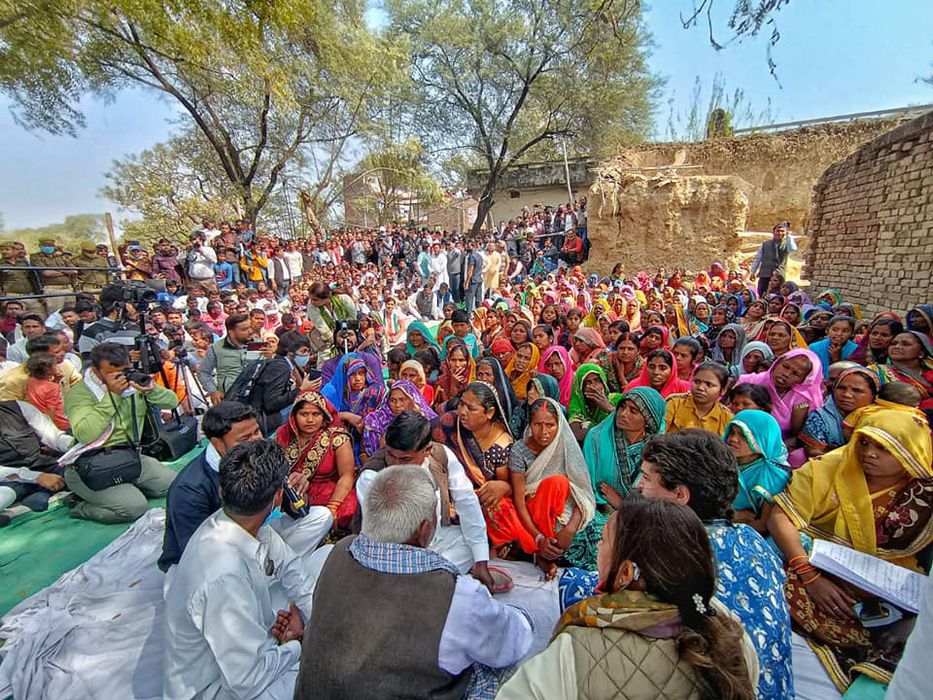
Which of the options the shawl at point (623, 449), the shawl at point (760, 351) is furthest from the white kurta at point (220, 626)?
the shawl at point (760, 351)

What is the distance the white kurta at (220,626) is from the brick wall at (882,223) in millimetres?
8669

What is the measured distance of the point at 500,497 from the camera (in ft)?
8.77

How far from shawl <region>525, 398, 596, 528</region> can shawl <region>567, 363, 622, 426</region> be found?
36.8 inches

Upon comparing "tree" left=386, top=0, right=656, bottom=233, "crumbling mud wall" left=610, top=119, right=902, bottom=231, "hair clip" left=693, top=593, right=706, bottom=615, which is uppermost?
"tree" left=386, top=0, right=656, bottom=233

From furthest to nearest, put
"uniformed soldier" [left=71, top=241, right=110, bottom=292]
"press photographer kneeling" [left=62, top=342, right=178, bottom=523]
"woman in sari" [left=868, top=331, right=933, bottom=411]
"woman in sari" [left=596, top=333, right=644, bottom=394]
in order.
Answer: "uniformed soldier" [left=71, top=241, right=110, bottom=292], "woman in sari" [left=596, top=333, right=644, bottom=394], "woman in sari" [left=868, top=331, right=933, bottom=411], "press photographer kneeling" [left=62, top=342, right=178, bottom=523]

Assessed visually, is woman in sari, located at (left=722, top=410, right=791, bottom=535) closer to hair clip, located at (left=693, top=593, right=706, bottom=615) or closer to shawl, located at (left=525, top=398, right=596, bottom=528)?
shawl, located at (left=525, top=398, right=596, bottom=528)

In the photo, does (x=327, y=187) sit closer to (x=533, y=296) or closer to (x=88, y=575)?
(x=533, y=296)

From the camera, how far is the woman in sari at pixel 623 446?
2.75 metres

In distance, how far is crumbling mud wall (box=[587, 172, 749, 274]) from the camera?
491 inches

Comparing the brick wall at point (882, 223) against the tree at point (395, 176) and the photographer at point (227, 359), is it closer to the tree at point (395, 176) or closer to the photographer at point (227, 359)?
the photographer at point (227, 359)

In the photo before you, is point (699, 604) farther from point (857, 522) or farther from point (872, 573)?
point (857, 522)

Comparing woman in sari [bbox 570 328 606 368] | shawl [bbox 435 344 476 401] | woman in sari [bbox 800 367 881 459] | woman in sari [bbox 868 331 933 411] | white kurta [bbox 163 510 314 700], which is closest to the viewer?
white kurta [bbox 163 510 314 700]

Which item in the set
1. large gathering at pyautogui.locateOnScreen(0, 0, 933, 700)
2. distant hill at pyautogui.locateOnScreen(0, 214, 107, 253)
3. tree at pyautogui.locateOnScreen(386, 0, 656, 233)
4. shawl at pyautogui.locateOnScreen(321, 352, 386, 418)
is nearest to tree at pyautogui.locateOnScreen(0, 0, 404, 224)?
large gathering at pyautogui.locateOnScreen(0, 0, 933, 700)

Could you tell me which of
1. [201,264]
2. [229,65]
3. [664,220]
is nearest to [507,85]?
[664,220]
